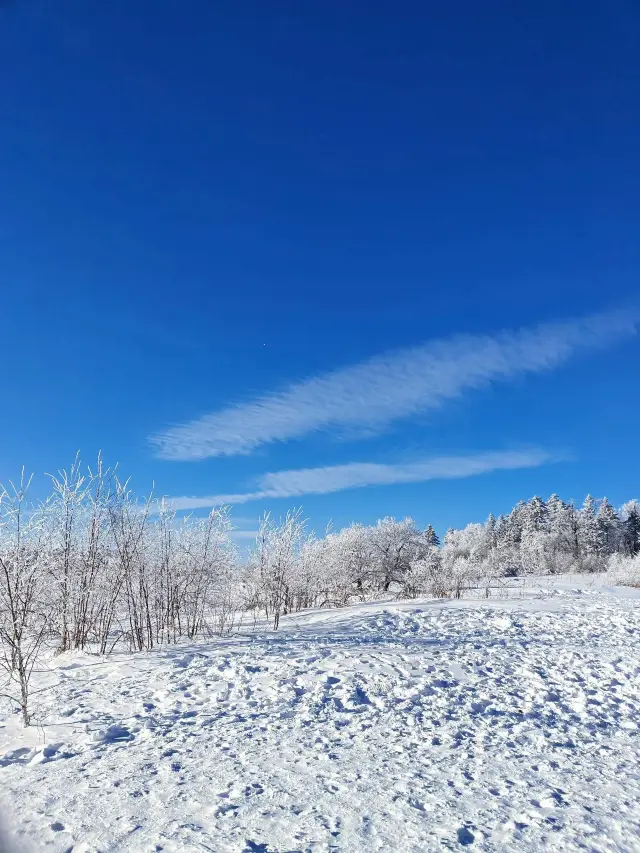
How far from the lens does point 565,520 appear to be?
203 ft

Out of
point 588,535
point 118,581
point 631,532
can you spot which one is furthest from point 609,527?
point 118,581

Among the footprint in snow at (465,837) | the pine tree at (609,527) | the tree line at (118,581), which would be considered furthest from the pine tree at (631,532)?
the footprint in snow at (465,837)

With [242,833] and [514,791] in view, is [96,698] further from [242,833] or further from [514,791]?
[514,791]

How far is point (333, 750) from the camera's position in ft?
19.6

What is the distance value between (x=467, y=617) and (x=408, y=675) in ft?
23.4

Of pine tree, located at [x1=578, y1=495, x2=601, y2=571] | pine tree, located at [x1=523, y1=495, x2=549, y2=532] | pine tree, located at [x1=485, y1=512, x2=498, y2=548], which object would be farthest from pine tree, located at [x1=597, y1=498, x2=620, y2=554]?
pine tree, located at [x1=485, y1=512, x2=498, y2=548]

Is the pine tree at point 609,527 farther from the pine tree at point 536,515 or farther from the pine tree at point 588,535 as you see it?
the pine tree at point 536,515

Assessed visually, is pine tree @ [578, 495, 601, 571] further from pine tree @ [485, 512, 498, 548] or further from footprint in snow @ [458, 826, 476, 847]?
footprint in snow @ [458, 826, 476, 847]

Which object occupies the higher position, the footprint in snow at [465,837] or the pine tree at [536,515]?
the pine tree at [536,515]

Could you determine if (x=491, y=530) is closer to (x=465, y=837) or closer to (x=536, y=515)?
(x=536, y=515)

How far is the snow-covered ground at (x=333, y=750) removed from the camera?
4328 mm

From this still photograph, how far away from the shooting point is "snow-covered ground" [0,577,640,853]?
433cm

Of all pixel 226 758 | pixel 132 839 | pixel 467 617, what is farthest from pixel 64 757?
pixel 467 617

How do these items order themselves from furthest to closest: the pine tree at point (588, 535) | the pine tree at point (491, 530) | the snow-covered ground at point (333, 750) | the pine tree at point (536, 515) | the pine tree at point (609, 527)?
the pine tree at point (491, 530), the pine tree at point (536, 515), the pine tree at point (609, 527), the pine tree at point (588, 535), the snow-covered ground at point (333, 750)
